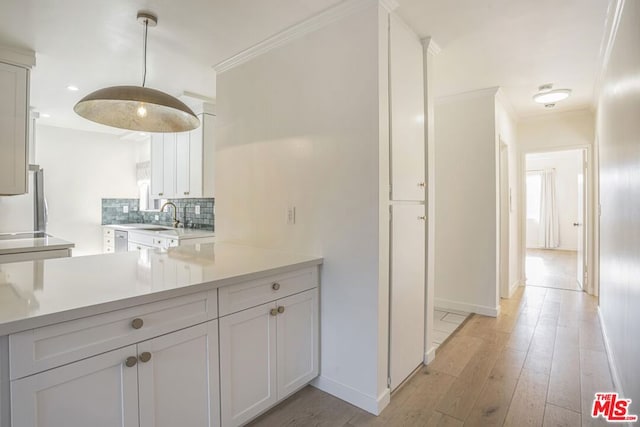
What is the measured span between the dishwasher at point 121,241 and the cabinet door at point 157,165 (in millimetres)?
716

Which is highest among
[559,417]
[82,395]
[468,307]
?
[82,395]

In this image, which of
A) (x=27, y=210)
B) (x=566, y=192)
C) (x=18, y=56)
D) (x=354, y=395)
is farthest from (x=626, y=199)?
(x=566, y=192)

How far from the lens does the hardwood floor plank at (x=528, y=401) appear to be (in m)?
1.78

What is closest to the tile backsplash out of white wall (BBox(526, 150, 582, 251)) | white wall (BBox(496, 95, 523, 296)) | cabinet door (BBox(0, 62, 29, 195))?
cabinet door (BBox(0, 62, 29, 195))

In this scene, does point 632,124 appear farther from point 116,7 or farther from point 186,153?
point 186,153

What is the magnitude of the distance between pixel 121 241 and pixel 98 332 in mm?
4153

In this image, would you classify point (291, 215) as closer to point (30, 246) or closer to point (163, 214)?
point (30, 246)

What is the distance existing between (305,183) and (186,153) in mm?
2496

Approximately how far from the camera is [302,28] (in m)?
2.14

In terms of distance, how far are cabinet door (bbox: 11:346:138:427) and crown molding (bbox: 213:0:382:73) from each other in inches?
81.1

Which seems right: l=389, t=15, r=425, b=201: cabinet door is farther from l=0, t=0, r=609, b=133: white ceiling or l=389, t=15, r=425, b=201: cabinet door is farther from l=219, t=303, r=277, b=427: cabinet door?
l=219, t=303, r=277, b=427: cabinet door

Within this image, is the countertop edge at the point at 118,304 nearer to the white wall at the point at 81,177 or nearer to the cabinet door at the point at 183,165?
the cabinet door at the point at 183,165

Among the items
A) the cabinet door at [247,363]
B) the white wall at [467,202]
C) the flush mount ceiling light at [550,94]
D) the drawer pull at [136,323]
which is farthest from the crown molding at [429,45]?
the drawer pull at [136,323]

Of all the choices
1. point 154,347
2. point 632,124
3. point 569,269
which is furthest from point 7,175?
point 569,269
